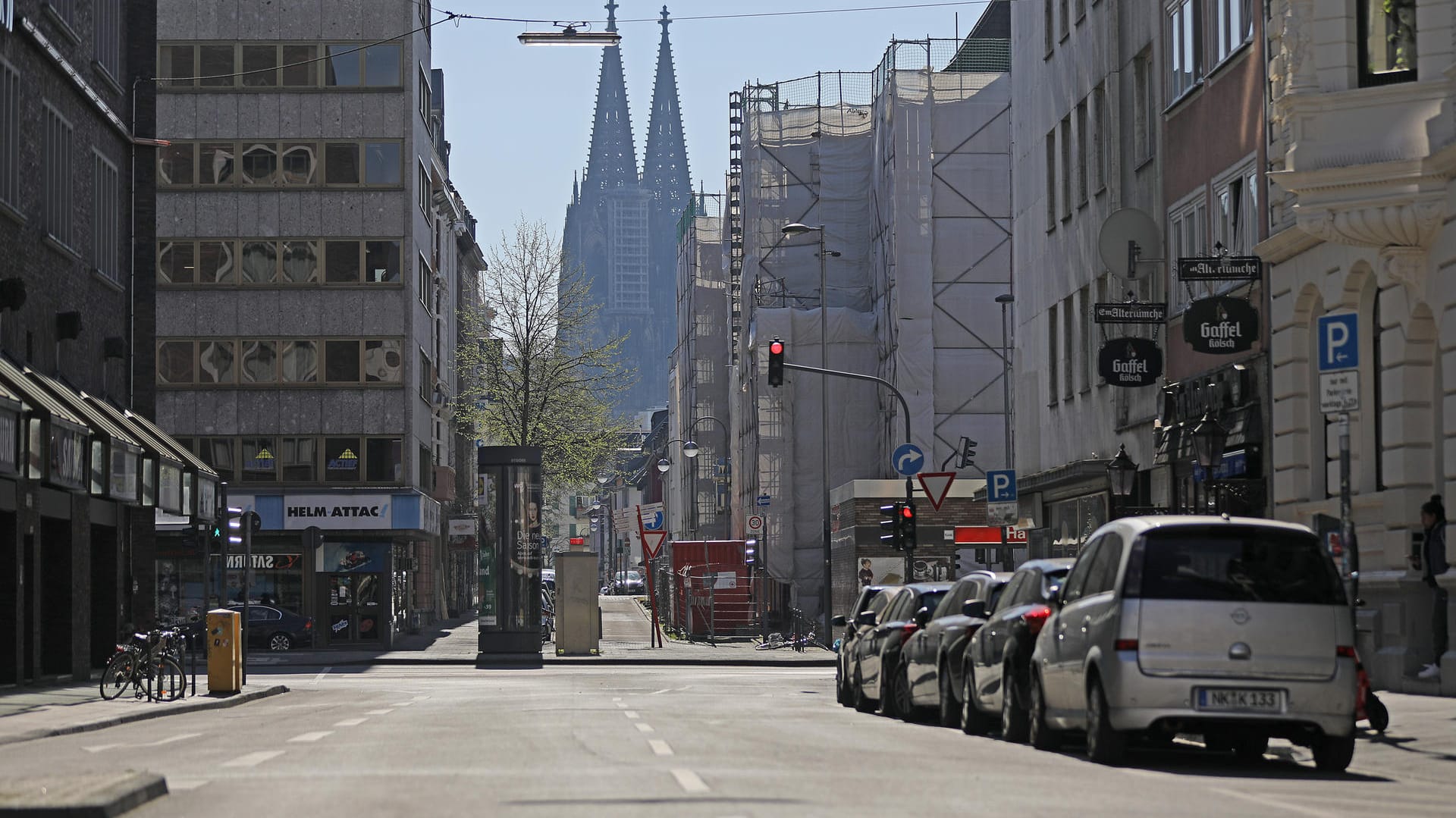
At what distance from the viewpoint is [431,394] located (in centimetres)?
7306

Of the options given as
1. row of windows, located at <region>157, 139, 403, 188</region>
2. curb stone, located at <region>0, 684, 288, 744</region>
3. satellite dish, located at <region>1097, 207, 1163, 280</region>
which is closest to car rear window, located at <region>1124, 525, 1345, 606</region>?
curb stone, located at <region>0, 684, 288, 744</region>

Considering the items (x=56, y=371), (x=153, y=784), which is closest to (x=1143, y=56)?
(x=56, y=371)

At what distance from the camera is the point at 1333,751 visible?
1503cm

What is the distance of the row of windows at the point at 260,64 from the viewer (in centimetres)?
6256

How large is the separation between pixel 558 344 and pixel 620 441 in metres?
6.18

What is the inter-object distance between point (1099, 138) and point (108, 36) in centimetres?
1797

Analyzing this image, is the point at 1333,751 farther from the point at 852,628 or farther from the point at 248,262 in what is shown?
the point at 248,262

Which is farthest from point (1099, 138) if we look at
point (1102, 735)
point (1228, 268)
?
point (1102, 735)

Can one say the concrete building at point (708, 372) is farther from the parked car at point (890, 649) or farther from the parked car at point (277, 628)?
the parked car at point (890, 649)

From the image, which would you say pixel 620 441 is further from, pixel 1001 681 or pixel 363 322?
pixel 1001 681

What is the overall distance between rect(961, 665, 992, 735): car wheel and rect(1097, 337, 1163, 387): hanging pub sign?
1449cm

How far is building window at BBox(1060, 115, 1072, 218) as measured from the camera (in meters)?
41.2

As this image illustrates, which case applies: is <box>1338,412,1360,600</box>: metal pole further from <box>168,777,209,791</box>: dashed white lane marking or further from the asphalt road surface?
<box>168,777,209,791</box>: dashed white lane marking

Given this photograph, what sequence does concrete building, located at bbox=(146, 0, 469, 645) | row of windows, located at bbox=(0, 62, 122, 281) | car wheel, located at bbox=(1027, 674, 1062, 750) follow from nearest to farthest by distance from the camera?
car wheel, located at bbox=(1027, 674, 1062, 750) < row of windows, located at bbox=(0, 62, 122, 281) < concrete building, located at bbox=(146, 0, 469, 645)
